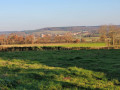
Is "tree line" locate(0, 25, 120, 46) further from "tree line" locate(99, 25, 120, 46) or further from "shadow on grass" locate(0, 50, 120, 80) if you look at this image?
"shadow on grass" locate(0, 50, 120, 80)

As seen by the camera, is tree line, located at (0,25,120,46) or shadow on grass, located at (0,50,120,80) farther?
tree line, located at (0,25,120,46)

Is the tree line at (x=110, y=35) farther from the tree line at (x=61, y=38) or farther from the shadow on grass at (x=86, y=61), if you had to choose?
the shadow on grass at (x=86, y=61)

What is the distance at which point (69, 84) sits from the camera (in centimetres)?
755

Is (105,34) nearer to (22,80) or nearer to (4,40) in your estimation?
(4,40)

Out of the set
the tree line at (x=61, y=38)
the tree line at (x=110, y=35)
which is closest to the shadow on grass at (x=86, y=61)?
the tree line at (x=110, y=35)

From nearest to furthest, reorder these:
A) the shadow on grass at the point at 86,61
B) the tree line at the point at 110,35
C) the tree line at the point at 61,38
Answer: the shadow on grass at the point at 86,61 < the tree line at the point at 110,35 < the tree line at the point at 61,38

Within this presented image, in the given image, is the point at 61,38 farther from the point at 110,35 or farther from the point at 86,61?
the point at 86,61

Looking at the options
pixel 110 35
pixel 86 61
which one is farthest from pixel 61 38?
pixel 86 61

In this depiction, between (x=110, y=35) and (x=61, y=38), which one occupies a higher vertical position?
(x=110, y=35)

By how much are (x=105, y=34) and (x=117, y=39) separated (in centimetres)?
775

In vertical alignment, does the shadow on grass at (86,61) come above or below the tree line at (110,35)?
below

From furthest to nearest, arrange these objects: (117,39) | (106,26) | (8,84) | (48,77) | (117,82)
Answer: (106,26)
(117,39)
(48,77)
(117,82)
(8,84)

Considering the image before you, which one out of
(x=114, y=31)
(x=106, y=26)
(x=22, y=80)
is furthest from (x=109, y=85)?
(x=106, y=26)

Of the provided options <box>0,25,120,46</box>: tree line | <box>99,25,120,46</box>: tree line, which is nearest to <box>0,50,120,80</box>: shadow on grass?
<box>99,25,120,46</box>: tree line
